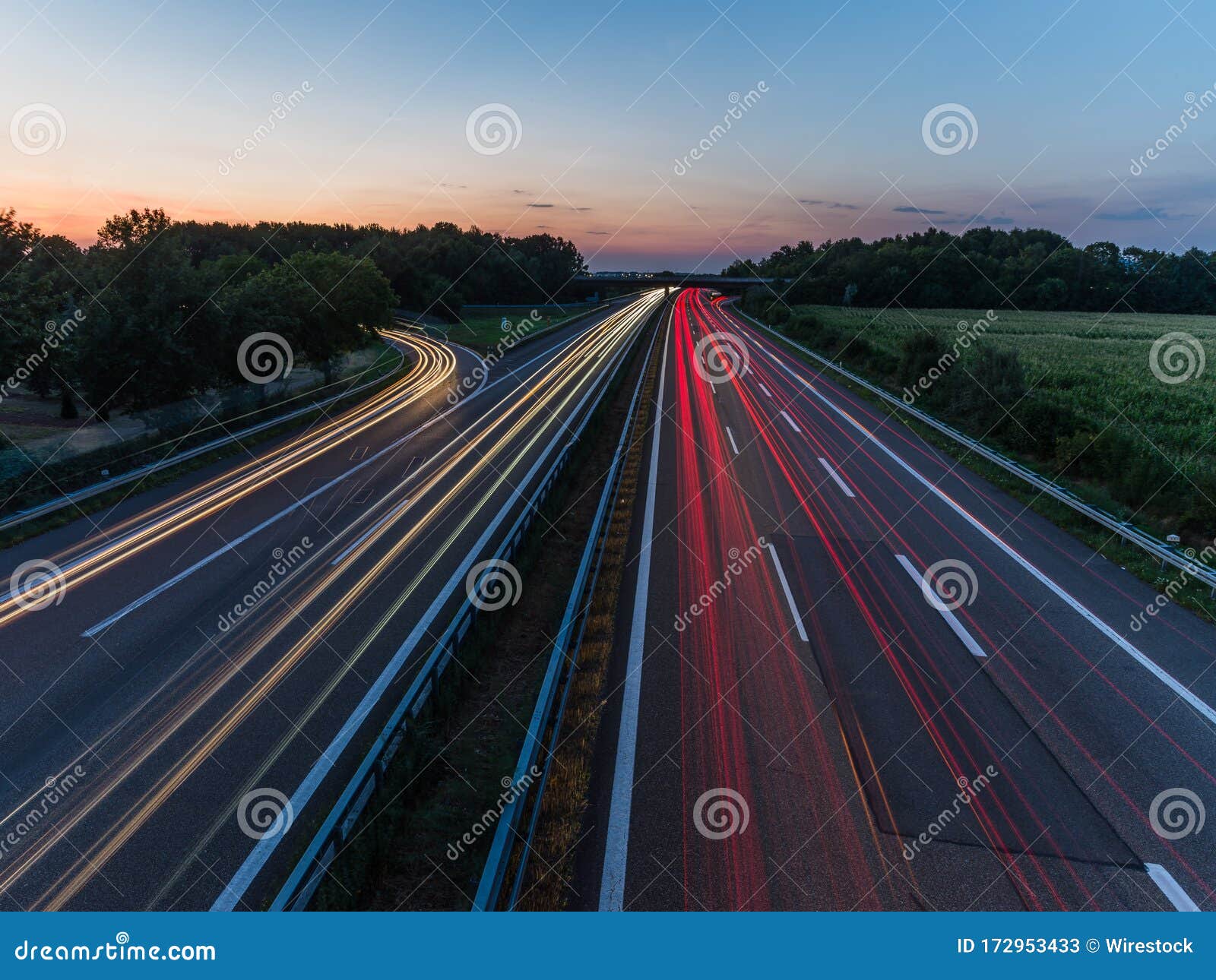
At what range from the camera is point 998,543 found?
1491cm

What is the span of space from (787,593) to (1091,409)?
23.9m

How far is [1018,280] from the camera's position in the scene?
4006 inches

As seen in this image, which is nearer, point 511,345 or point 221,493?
point 221,493

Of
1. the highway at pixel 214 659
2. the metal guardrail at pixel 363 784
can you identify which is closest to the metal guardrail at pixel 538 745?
the metal guardrail at pixel 363 784

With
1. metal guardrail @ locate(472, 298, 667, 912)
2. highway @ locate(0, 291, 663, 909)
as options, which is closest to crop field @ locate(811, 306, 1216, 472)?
metal guardrail @ locate(472, 298, 667, 912)

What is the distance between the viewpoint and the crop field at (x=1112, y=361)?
24969 mm

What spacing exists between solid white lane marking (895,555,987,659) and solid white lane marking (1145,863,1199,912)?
3.89 meters

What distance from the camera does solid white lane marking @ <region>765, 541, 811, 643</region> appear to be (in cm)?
1112

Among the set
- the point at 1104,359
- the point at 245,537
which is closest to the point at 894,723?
the point at 245,537

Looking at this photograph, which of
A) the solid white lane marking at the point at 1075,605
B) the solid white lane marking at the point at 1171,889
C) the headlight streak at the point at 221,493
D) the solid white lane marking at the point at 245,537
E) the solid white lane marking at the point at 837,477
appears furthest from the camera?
the solid white lane marking at the point at 837,477

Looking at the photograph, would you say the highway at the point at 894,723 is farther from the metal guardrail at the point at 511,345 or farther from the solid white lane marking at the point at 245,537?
the metal guardrail at the point at 511,345

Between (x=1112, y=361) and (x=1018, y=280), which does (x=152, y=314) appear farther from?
(x=1018, y=280)

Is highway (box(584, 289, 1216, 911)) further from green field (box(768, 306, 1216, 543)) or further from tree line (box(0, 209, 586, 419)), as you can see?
tree line (box(0, 209, 586, 419))

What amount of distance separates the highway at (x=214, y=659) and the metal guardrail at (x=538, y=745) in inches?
90.9
